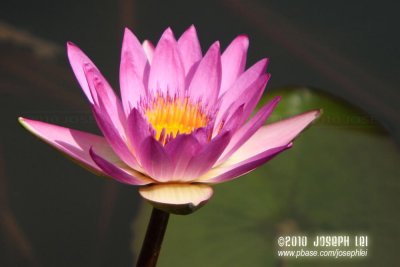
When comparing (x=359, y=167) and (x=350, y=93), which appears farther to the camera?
(x=350, y=93)

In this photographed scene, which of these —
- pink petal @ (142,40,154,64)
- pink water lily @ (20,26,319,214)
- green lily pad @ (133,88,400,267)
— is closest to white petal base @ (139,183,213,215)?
pink water lily @ (20,26,319,214)

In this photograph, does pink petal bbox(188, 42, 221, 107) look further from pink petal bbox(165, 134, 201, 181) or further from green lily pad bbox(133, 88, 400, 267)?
green lily pad bbox(133, 88, 400, 267)

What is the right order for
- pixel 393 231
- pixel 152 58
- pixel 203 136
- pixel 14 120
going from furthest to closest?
pixel 14 120 → pixel 393 231 → pixel 152 58 → pixel 203 136

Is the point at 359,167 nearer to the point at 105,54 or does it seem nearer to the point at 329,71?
the point at 329,71

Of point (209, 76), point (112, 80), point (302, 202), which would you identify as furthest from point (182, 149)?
point (112, 80)

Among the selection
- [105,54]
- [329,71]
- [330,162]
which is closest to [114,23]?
[105,54]

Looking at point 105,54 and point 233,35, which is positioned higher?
point 233,35
